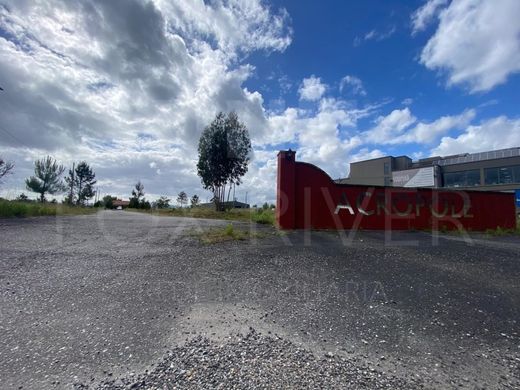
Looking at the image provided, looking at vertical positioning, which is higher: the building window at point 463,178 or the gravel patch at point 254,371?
the building window at point 463,178

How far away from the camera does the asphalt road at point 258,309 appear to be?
229 cm

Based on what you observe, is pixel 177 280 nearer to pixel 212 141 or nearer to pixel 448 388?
pixel 448 388

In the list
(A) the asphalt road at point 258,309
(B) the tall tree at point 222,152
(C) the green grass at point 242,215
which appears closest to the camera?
(A) the asphalt road at point 258,309

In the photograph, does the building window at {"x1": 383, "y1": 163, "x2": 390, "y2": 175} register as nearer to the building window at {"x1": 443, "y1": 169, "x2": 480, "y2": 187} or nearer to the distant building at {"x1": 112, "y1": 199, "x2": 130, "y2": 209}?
the building window at {"x1": 443, "y1": 169, "x2": 480, "y2": 187}

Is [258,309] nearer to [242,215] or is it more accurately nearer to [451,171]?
[242,215]

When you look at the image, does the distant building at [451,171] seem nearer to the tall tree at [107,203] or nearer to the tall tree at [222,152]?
the tall tree at [222,152]

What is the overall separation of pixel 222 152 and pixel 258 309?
19585mm

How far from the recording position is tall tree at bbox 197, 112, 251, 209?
21953 millimetres

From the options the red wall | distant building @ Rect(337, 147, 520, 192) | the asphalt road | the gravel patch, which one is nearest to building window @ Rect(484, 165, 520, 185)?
distant building @ Rect(337, 147, 520, 192)

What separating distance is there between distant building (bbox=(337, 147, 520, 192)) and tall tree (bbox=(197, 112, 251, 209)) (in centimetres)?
3441

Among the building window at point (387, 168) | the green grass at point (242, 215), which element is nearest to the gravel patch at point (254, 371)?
the green grass at point (242, 215)

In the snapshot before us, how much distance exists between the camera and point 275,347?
2514 mm

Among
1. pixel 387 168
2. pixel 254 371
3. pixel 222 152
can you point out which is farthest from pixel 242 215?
pixel 387 168

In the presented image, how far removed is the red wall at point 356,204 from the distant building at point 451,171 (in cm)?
3530
